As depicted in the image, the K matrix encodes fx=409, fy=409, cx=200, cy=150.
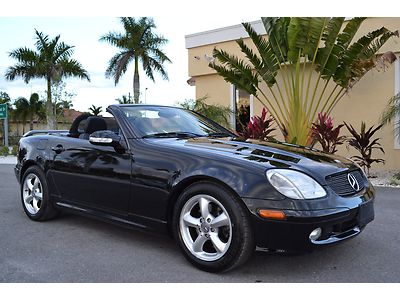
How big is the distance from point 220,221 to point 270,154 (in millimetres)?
795

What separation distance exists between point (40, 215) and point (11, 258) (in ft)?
4.47

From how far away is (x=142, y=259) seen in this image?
12.3 ft

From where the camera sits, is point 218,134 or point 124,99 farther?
point 124,99

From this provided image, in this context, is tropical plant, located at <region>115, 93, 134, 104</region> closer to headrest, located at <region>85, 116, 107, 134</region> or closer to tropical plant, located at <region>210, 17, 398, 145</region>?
tropical plant, located at <region>210, 17, 398, 145</region>

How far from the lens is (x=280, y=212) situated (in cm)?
309

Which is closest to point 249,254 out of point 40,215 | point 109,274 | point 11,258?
point 109,274

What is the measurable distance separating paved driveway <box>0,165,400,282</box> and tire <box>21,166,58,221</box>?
0.20 meters

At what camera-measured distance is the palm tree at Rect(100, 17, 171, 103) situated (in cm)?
2484

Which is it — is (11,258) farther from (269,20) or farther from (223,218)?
(269,20)

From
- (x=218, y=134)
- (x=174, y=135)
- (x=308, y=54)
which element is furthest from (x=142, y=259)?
(x=308, y=54)

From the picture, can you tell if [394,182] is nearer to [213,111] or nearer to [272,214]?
[213,111]

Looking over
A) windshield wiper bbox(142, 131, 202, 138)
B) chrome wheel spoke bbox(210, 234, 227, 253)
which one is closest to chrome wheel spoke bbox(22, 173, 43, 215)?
windshield wiper bbox(142, 131, 202, 138)

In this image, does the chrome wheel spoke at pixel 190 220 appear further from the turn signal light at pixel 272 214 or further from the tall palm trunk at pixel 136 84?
the tall palm trunk at pixel 136 84

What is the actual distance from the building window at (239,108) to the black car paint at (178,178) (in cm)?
890
